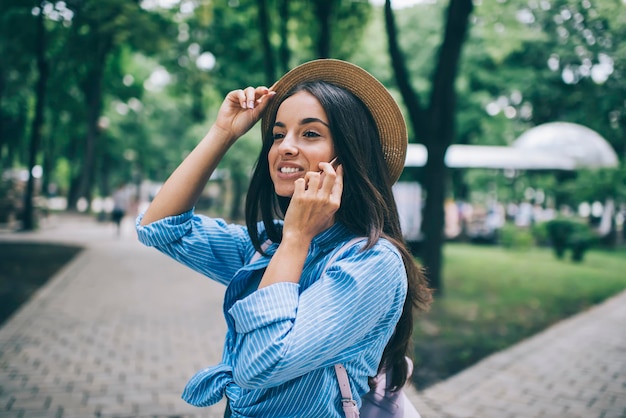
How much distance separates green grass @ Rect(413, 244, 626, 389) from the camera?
6098 mm

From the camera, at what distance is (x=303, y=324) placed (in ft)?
4.01

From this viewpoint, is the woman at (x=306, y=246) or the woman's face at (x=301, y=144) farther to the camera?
the woman's face at (x=301, y=144)

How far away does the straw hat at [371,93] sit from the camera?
1644 mm

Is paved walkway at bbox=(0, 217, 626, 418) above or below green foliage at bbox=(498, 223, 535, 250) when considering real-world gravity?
below

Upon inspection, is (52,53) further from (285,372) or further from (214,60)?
(285,372)

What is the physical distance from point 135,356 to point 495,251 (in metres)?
13.2

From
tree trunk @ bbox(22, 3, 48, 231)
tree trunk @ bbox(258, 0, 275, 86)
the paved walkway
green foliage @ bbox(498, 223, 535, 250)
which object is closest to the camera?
the paved walkway

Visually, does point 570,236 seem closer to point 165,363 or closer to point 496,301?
point 496,301

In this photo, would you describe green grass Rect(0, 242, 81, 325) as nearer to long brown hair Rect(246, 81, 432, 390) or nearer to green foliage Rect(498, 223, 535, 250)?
long brown hair Rect(246, 81, 432, 390)

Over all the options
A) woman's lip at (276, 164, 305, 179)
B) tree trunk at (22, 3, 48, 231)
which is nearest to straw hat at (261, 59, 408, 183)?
woman's lip at (276, 164, 305, 179)

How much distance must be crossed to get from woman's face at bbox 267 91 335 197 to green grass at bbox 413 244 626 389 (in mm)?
4041

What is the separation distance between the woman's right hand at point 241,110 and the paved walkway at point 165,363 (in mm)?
3132

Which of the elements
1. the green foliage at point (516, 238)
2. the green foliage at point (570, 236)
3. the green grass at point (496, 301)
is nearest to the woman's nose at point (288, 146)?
the green grass at point (496, 301)

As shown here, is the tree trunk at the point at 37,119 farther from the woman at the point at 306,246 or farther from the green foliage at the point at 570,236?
the green foliage at the point at 570,236
